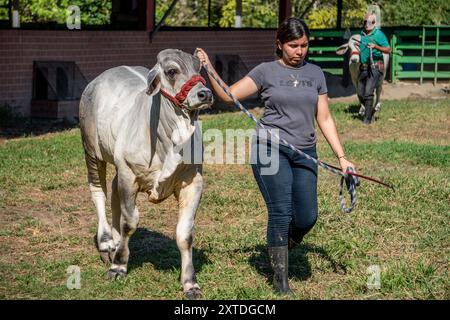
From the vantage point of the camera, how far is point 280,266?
6070 millimetres

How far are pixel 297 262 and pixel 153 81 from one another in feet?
6.92

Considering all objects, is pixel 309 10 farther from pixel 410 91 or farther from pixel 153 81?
pixel 153 81

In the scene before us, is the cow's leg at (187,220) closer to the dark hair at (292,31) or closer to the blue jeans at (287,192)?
the blue jeans at (287,192)

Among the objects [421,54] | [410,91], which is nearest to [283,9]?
[410,91]

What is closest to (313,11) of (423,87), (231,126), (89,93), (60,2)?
(423,87)

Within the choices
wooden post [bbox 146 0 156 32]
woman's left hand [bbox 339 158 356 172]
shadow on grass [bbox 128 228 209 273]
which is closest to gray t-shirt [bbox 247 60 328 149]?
woman's left hand [bbox 339 158 356 172]

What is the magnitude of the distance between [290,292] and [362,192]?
3.69 m

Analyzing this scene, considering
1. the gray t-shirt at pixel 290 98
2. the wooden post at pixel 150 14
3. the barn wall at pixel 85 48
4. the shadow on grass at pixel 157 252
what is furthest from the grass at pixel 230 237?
the wooden post at pixel 150 14

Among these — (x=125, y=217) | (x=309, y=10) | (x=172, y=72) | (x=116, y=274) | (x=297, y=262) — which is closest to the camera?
(x=172, y=72)

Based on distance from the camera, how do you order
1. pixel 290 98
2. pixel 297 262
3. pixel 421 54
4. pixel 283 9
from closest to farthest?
pixel 290 98
pixel 297 262
pixel 283 9
pixel 421 54

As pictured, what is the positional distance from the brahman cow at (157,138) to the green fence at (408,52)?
1782cm

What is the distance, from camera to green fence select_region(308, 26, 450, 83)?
2434 centimetres

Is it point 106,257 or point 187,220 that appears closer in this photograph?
point 187,220

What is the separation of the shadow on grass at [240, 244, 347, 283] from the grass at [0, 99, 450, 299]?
0.04 ft
